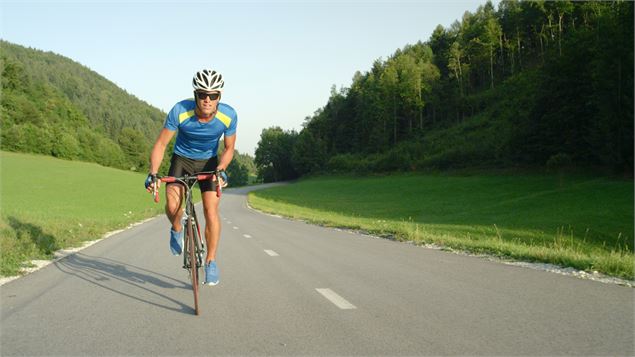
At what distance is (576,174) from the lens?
44.3 m

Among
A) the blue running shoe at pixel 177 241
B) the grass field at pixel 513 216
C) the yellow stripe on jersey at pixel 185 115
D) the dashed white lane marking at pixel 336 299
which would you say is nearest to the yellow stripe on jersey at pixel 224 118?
the yellow stripe on jersey at pixel 185 115

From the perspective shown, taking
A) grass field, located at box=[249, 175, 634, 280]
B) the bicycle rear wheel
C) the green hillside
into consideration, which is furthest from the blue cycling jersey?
the green hillside

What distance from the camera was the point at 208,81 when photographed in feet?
19.4

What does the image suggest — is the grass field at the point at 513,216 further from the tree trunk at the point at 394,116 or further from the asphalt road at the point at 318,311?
the tree trunk at the point at 394,116

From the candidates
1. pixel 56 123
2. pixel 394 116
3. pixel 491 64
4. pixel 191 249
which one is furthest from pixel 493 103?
pixel 56 123

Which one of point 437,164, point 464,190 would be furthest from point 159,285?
point 437,164

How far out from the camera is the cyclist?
598 cm

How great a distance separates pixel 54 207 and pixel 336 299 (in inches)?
1161

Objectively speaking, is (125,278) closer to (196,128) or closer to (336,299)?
(196,128)

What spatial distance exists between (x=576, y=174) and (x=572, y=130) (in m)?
5.28

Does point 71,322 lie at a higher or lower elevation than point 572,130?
lower

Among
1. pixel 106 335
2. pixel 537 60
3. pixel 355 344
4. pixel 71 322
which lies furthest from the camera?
pixel 537 60

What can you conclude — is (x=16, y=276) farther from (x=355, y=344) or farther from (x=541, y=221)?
(x=541, y=221)

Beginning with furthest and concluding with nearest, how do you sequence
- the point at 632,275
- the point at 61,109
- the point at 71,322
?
the point at 61,109
the point at 632,275
the point at 71,322
